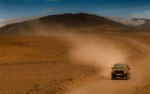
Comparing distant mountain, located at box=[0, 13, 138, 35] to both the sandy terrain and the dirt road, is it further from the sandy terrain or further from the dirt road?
the dirt road

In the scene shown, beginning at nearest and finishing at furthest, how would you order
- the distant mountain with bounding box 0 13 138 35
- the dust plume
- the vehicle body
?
the vehicle body → the dust plume → the distant mountain with bounding box 0 13 138 35

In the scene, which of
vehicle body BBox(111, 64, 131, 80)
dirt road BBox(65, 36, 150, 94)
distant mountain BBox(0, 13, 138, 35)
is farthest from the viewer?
distant mountain BBox(0, 13, 138, 35)

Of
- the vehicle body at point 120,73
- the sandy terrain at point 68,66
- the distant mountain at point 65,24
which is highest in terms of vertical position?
the distant mountain at point 65,24

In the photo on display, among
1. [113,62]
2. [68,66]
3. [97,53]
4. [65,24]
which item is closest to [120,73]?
[68,66]

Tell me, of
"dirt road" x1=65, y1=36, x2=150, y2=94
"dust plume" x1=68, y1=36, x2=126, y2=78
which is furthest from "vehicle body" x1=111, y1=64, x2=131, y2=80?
"dust plume" x1=68, y1=36, x2=126, y2=78

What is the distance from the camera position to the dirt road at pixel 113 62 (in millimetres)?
18703

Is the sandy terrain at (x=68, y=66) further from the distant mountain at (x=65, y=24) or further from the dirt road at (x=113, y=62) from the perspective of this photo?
the distant mountain at (x=65, y=24)

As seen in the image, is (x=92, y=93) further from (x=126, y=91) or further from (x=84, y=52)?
(x=84, y=52)

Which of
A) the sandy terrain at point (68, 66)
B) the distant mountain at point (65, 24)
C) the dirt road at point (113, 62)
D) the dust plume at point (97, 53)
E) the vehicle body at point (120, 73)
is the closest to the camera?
the dirt road at point (113, 62)

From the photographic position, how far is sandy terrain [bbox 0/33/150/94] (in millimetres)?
20297

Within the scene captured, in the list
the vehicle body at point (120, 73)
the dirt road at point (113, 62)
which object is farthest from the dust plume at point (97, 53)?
the vehicle body at point (120, 73)

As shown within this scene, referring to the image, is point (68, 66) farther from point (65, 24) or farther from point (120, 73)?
point (65, 24)

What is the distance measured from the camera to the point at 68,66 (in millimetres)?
35281

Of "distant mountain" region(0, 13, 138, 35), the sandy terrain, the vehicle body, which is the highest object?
"distant mountain" region(0, 13, 138, 35)
